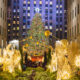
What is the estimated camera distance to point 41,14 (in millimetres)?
95750

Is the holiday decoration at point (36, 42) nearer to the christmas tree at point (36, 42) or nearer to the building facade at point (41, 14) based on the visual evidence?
the christmas tree at point (36, 42)

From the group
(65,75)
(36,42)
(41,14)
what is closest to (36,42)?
(36,42)

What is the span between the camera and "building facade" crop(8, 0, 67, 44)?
93.6m

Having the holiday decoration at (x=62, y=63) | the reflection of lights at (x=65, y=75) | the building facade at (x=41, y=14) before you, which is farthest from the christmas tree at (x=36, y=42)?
the building facade at (x=41, y=14)

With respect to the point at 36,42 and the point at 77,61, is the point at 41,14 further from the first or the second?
the point at 77,61

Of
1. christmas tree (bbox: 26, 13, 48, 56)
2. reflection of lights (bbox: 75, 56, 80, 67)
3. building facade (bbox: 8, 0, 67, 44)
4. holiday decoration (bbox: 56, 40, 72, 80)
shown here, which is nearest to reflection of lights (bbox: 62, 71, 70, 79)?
holiday decoration (bbox: 56, 40, 72, 80)

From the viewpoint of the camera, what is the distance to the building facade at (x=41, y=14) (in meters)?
93.6

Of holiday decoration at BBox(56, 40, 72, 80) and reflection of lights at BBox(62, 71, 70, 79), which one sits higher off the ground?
holiday decoration at BBox(56, 40, 72, 80)

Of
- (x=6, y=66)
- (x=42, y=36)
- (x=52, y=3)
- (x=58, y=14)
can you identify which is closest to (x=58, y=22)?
(x=58, y=14)

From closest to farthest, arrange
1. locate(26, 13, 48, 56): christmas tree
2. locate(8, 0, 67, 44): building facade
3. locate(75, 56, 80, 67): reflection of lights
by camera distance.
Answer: locate(75, 56, 80, 67): reflection of lights < locate(26, 13, 48, 56): christmas tree < locate(8, 0, 67, 44): building facade

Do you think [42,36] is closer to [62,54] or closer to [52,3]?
[62,54]

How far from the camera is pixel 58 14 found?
9562 cm

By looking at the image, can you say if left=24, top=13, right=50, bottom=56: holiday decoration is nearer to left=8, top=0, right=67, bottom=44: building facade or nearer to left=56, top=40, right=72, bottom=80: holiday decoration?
left=56, top=40, right=72, bottom=80: holiday decoration

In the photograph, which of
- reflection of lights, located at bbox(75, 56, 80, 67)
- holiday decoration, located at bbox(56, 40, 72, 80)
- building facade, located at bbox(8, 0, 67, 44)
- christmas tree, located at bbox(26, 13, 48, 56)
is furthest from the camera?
building facade, located at bbox(8, 0, 67, 44)
